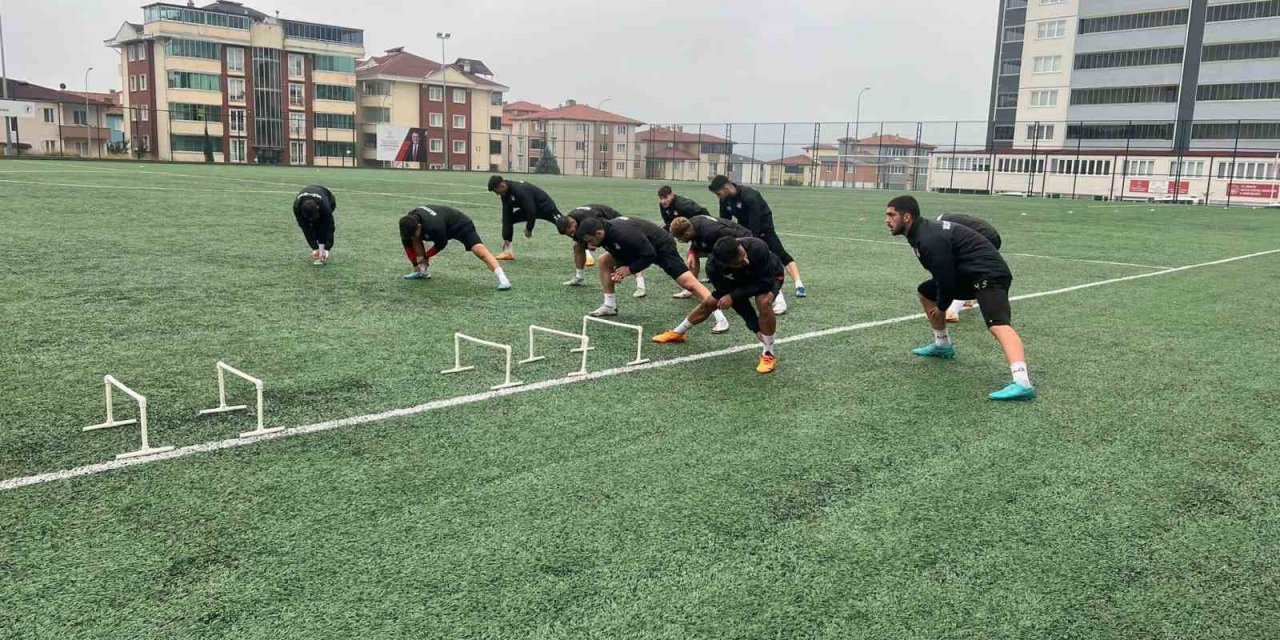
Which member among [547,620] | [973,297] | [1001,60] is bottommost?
[547,620]

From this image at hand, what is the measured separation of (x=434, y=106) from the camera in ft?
287

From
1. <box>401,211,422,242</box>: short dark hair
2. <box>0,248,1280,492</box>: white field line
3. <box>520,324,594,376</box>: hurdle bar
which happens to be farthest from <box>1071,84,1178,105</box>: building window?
<box>520,324,594,376</box>: hurdle bar

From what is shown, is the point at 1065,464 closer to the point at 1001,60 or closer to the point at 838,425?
the point at 838,425

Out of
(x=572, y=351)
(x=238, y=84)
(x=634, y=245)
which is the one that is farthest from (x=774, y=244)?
(x=238, y=84)

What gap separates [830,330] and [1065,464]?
4.15m

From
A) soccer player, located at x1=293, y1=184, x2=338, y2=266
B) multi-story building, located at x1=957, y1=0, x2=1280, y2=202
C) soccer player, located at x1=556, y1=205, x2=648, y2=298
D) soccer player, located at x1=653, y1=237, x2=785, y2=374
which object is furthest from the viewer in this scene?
multi-story building, located at x1=957, y1=0, x2=1280, y2=202

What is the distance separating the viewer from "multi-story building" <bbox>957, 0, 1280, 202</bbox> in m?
53.2

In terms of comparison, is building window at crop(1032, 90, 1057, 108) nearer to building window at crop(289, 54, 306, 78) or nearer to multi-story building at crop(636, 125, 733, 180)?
multi-story building at crop(636, 125, 733, 180)

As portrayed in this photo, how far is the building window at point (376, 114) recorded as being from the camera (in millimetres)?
85062

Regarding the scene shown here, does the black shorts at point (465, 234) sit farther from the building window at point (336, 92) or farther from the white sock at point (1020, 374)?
the building window at point (336, 92)

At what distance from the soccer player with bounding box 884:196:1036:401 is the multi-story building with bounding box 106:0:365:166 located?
238 ft

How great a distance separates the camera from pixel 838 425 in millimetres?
6098

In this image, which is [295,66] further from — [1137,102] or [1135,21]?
[1137,102]

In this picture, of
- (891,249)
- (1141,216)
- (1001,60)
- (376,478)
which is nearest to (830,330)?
(376,478)
